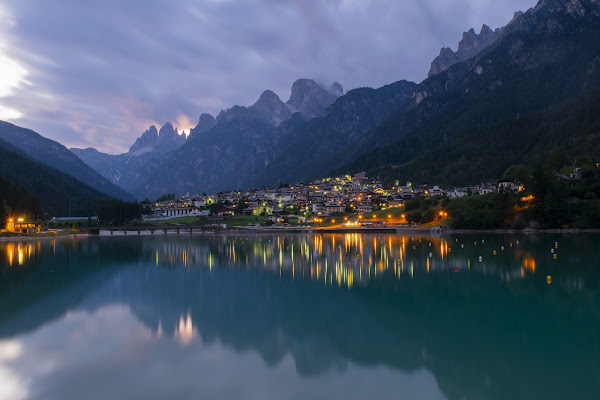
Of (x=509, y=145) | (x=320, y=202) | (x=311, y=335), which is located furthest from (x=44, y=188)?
(x=311, y=335)

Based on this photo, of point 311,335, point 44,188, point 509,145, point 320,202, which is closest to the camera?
point 311,335

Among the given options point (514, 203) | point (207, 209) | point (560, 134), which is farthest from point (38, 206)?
point (560, 134)

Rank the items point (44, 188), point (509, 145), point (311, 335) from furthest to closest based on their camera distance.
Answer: point (44, 188) < point (509, 145) < point (311, 335)

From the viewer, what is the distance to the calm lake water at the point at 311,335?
13266mm

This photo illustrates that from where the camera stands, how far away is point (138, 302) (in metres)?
27.5

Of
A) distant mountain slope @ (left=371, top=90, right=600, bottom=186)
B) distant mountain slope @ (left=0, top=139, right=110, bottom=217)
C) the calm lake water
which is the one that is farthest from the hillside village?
the calm lake water

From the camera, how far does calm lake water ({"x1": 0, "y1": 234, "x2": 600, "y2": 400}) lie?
43.5 ft

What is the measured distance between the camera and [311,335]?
18.6 metres

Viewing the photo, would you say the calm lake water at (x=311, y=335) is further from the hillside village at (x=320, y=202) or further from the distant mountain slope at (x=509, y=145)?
the distant mountain slope at (x=509, y=145)

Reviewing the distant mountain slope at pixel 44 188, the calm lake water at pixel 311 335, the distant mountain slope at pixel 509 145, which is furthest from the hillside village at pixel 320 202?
the calm lake water at pixel 311 335

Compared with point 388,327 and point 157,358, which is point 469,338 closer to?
point 388,327

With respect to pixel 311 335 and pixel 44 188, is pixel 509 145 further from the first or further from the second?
pixel 44 188

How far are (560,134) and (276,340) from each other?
512 feet

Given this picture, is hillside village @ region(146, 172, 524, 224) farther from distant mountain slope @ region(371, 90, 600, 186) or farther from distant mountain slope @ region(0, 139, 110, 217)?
distant mountain slope @ region(0, 139, 110, 217)
